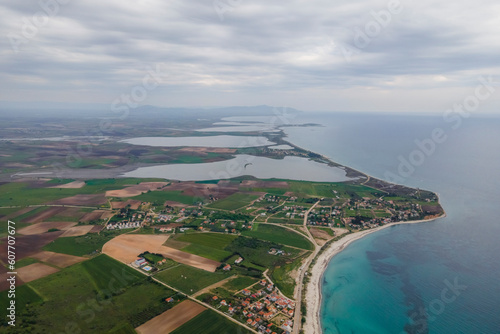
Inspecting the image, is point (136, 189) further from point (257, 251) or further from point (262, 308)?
point (262, 308)

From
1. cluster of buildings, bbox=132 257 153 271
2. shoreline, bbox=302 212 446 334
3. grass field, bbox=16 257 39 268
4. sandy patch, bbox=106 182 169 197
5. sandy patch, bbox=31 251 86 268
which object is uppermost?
sandy patch, bbox=106 182 169 197

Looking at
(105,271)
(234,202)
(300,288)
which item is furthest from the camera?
(234,202)

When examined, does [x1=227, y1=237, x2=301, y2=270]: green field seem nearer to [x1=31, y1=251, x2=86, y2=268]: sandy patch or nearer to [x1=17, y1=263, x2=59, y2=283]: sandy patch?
[x1=31, y1=251, x2=86, y2=268]: sandy patch

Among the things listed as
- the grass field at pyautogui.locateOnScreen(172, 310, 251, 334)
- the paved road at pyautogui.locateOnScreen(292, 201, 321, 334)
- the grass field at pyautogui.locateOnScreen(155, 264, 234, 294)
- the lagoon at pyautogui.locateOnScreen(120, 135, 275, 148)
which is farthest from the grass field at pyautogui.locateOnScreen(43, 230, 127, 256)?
the lagoon at pyautogui.locateOnScreen(120, 135, 275, 148)

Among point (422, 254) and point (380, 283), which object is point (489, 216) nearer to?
point (422, 254)

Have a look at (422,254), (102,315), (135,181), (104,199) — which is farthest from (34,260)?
(422,254)

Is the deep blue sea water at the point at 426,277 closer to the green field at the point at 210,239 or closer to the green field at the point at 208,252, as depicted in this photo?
the green field at the point at 208,252

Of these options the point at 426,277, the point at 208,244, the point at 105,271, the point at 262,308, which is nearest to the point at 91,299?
the point at 105,271
